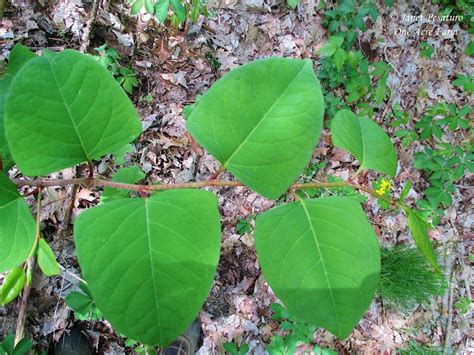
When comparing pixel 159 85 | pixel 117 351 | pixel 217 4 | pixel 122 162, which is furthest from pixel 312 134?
pixel 217 4

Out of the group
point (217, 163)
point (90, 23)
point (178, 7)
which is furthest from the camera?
point (217, 163)

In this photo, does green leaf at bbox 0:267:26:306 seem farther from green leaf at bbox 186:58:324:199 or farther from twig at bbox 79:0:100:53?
twig at bbox 79:0:100:53

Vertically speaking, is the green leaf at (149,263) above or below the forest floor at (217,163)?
above

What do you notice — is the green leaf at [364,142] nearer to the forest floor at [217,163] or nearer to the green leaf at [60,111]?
the green leaf at [60,111]

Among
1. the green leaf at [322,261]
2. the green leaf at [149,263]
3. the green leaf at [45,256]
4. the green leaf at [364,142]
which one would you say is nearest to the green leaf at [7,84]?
→ the green leaf at [45,256]

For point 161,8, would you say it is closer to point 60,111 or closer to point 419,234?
point 60,111

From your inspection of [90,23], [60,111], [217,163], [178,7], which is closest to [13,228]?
[60,111]

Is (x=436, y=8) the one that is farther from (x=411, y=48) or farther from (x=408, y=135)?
(x=408, y=135)
